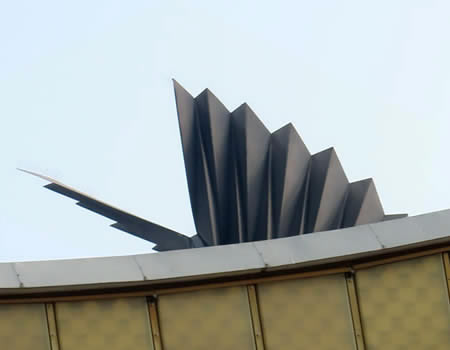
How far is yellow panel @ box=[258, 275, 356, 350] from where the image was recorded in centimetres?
1179

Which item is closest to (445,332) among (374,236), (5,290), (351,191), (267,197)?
(374,236)

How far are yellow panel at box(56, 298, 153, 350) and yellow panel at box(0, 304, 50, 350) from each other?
0.21 m

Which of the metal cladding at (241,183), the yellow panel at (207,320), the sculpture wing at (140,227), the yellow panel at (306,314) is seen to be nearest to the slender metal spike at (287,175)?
the metal cladding at (241,183)

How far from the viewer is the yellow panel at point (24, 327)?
11188 millimetres

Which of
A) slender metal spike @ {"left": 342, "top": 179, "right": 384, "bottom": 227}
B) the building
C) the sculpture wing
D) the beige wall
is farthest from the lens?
slender metal spike @ {"left": 342, "top": 179, "right": 384, "bottom": 227}

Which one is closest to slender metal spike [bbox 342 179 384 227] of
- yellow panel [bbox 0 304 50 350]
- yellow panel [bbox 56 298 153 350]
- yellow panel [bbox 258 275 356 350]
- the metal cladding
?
the metal cladding

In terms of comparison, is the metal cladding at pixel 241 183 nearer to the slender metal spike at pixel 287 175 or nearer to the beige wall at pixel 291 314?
the slender metal spike at pixel 287 175

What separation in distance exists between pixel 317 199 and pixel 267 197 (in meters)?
1.66

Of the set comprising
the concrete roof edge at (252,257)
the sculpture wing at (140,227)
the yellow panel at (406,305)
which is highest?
the sculpture wing at (140,227)

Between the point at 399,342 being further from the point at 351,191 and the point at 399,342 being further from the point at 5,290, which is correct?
the point at 351,191

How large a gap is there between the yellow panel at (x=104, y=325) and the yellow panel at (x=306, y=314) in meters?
1.56

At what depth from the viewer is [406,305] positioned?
11914 mm

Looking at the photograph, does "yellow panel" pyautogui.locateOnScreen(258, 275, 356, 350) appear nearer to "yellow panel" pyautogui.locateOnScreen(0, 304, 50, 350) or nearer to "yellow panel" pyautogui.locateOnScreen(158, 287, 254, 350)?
"yellow panel" pyautogui.locateOnScreen(158, 287, 254, 350)

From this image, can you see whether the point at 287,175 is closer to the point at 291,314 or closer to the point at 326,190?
the point at 326,190
